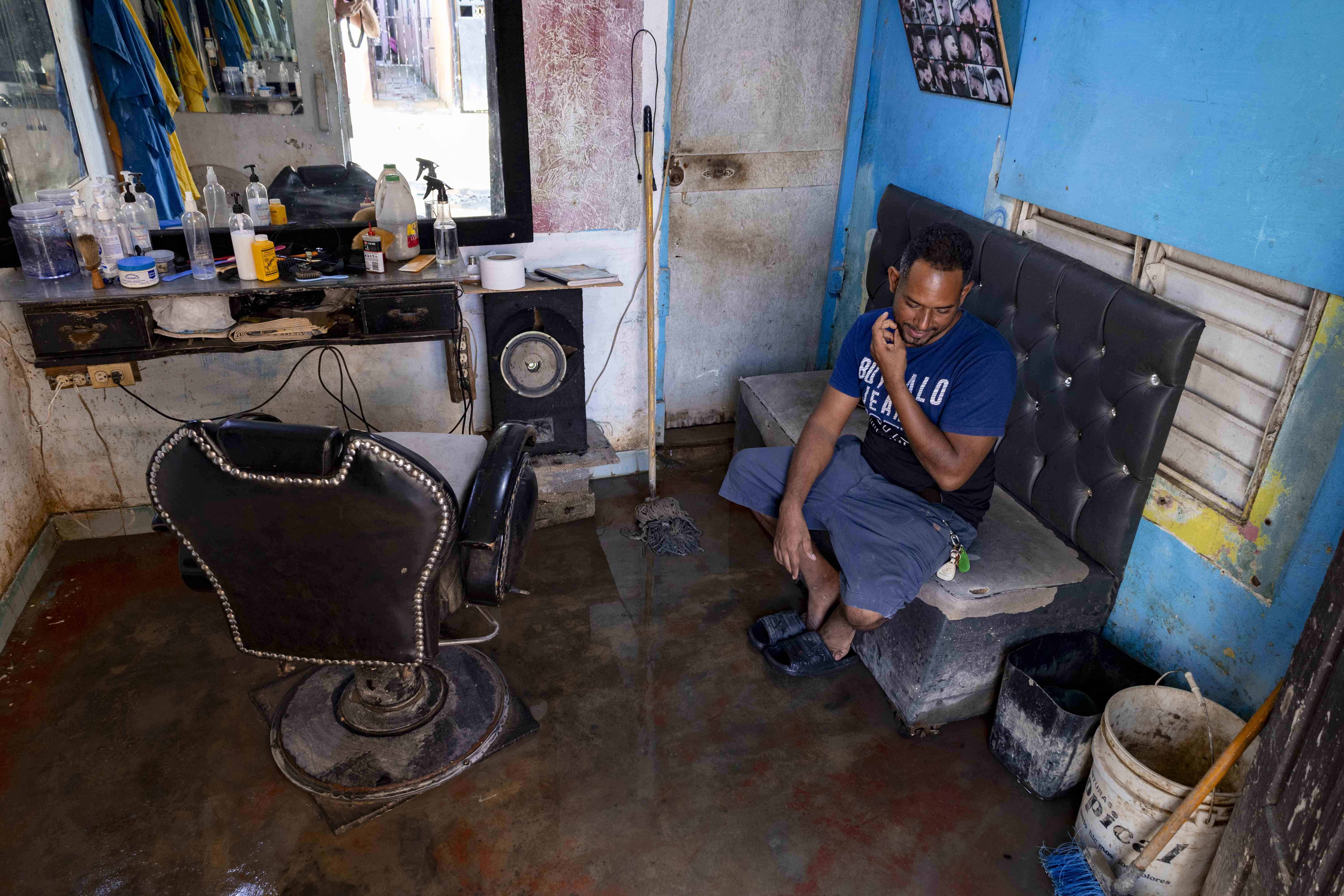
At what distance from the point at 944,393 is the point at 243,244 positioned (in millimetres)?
2247

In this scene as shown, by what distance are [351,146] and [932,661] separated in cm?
259

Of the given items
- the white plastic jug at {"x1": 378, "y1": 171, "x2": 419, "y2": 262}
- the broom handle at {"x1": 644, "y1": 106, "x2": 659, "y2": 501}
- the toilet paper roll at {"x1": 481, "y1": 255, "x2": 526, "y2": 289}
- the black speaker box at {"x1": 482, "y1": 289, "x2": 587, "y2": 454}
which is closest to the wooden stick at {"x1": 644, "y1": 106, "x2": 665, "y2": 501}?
the broom handle at {"x1": 644, "y1": 106, "x2": 659, "y2": 501}

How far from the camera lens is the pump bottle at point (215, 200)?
2.88m

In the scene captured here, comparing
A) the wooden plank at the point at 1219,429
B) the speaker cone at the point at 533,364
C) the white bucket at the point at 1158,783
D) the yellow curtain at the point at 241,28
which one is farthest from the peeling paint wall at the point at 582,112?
the white bucket at the point at 1158,783

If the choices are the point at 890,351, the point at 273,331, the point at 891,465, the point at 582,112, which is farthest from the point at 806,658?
the point at 582,112

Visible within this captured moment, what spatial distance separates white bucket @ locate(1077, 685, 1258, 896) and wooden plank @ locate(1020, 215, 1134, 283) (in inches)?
46.9

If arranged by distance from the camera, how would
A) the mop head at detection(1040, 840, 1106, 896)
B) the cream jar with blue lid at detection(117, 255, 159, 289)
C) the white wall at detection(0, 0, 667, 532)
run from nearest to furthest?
the mop head at detection(1040, 840, 1106, 896) < the cream jar with blue lid at detection(117, 255, 159, 289) < the white wall at detection(0, 0, 667, 532)

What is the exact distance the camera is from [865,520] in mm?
2461

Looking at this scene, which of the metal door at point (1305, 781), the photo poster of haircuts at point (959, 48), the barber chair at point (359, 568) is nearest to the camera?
the metal door at point (1305, 781)

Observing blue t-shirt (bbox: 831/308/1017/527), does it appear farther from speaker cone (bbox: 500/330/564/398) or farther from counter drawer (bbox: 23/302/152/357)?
counter drawer (bbox: 23/302/152/357)

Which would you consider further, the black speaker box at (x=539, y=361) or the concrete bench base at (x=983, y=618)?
the black speaker box at (x=539, y=361)

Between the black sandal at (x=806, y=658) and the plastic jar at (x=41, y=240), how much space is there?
2.59 m

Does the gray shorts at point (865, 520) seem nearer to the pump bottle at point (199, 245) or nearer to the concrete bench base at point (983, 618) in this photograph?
the concrete bench base at point (983, 618)

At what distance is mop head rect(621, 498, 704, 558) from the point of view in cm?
333
